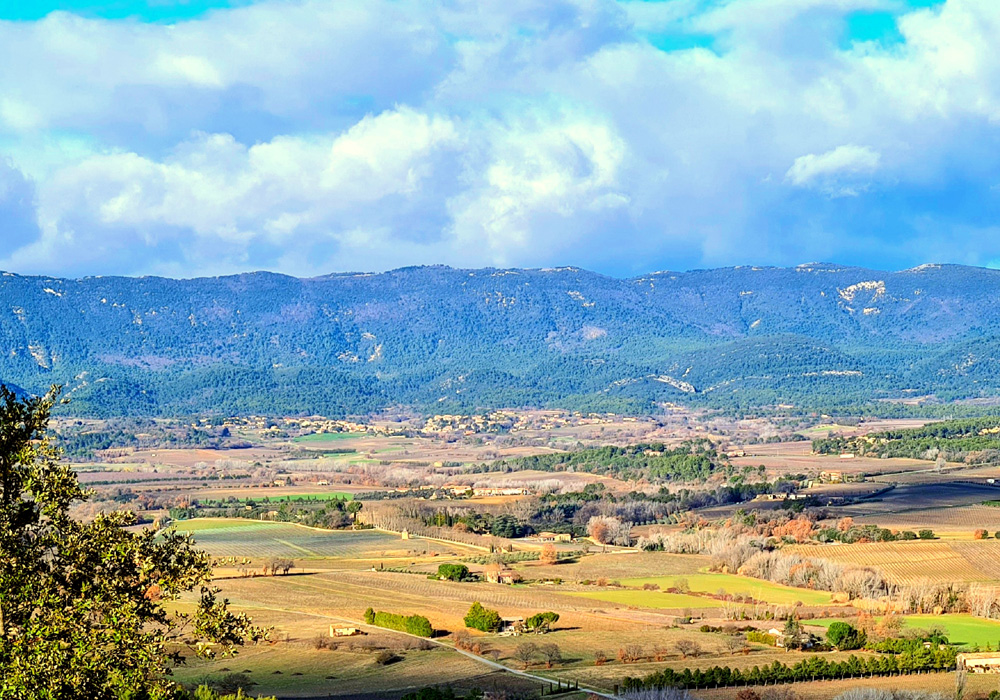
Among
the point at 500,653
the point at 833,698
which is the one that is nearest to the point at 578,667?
the point at 500,653

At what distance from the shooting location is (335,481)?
556ft

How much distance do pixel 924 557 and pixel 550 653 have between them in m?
39.8

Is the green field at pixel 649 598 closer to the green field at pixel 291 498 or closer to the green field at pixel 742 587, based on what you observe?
the green field at pixel 742 587

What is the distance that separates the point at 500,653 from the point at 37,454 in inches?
1656

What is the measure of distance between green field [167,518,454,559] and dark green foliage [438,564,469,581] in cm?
1441

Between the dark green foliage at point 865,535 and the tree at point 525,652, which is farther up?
the dark green foliage at point 865,535

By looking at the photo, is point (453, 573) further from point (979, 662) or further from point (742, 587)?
point (979, 662)

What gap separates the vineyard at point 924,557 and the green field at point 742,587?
541 cm

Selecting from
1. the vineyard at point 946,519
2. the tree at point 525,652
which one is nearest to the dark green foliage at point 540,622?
the tree at point 525,652

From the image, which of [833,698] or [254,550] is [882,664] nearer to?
[833,698]

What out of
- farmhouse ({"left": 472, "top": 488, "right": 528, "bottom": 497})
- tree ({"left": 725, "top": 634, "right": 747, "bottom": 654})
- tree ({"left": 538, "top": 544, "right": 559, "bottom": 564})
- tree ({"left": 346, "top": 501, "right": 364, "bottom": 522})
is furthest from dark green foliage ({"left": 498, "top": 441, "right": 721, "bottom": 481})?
tree ({"left": 725, "top": 634, "right": 747, "bottom": 654})

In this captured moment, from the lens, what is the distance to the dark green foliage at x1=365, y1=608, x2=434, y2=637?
6644cm

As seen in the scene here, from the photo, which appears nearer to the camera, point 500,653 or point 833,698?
point 833,698

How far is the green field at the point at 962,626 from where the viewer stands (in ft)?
207
